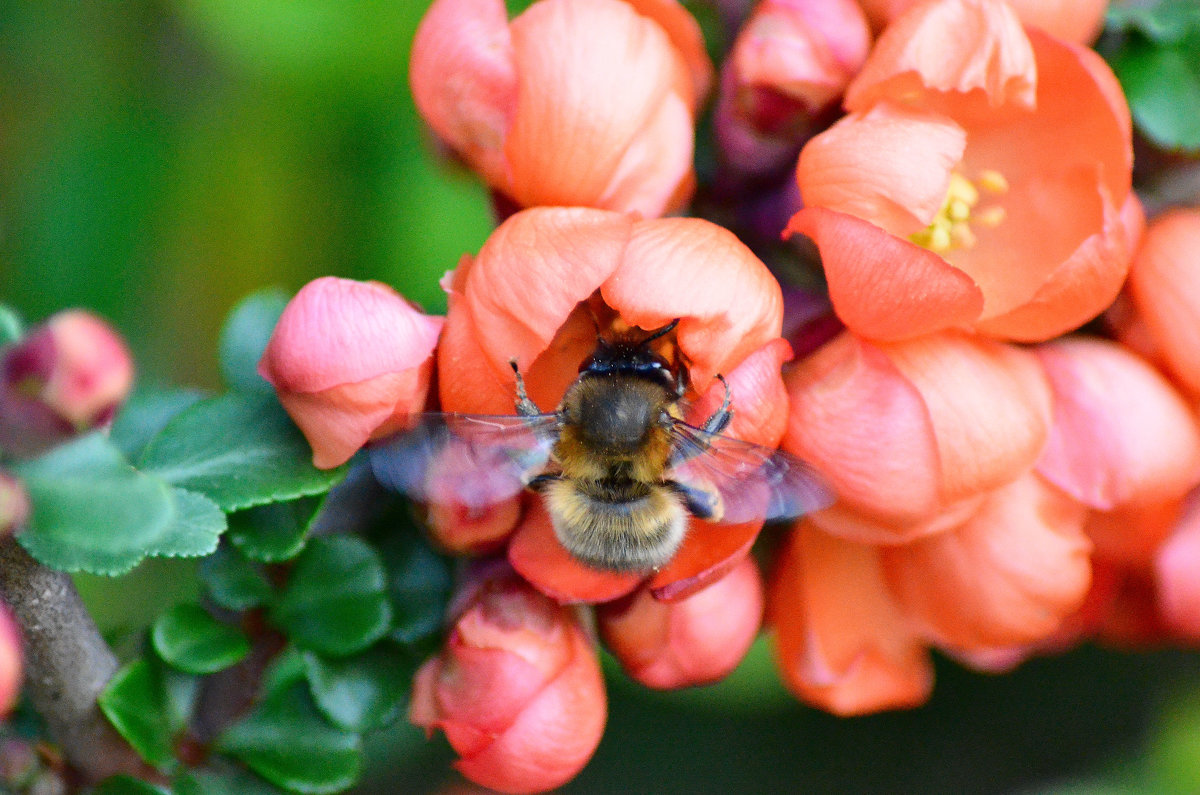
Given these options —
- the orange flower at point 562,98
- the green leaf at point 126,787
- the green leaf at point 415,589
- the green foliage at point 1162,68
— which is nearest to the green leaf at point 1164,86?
the green foliage at point 1162,68

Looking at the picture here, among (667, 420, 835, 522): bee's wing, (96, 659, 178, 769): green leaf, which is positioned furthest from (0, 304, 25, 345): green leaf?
(667, 420, 835, 522): bee's wing

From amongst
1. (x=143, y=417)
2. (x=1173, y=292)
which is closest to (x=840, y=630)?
(x=1173, y=292)

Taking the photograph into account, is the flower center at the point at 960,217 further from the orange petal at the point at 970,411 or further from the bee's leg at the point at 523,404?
the bee's leg at the point at 523,404

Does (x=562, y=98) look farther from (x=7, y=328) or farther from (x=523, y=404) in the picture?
(x=7, y=328)

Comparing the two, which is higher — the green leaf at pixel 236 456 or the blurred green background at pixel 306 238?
the green leaf at pixel 236 456

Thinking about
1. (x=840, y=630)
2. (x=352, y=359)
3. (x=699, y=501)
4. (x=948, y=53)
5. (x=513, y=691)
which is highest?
(x=948, y=53)

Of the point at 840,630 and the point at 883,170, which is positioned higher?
the point at 883,170

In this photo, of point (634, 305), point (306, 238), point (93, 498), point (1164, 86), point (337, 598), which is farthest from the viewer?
point (306, 238)
